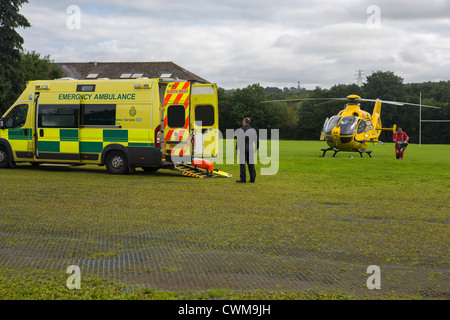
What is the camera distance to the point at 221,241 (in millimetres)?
6832

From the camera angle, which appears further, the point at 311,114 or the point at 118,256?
the point at 311,114

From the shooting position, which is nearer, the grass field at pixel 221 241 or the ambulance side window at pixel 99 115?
the grass field at pixel 221 241

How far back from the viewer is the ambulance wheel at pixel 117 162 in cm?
1559

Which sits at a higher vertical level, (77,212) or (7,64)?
(7,64)

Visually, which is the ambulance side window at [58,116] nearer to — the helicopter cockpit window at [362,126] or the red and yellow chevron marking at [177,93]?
the red and yellow chevron marking at [177,93]

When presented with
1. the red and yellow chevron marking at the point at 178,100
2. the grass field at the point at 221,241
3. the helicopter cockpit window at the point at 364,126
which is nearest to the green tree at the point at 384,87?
the helicopter cockpit window at the point at 364,126

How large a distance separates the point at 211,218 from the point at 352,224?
2177mm

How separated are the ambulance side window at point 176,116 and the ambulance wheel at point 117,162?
65.2 inches

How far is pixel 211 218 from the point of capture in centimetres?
854

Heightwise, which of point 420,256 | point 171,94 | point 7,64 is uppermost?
point 7,64

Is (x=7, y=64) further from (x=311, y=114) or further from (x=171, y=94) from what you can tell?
(x=311, y=114)

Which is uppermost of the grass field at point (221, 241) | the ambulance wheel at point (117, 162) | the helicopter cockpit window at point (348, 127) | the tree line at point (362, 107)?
the tree line at point (362, 107)

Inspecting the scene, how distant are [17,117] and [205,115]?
5901 mm
